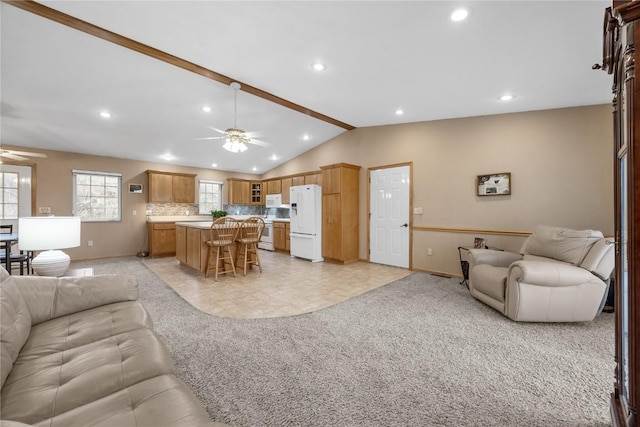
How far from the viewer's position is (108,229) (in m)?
6.25

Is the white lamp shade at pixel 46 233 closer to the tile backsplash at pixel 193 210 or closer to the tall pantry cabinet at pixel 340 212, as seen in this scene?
the tall pantry cabinet at pixel 340 212

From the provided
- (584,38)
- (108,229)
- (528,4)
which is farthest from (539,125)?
(108,229)

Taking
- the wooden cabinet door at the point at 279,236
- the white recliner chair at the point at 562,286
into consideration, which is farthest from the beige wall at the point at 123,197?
the white recliner chair at the point at 562,286

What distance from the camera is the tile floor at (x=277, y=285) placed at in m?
3.10

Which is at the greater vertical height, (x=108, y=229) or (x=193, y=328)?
(x=108, y=229)

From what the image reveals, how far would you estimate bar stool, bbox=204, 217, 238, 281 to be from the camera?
4.32 metres

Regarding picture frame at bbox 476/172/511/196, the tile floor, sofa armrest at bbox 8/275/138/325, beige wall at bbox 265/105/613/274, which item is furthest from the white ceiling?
the tile floor

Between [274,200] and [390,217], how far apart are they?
3.74 m

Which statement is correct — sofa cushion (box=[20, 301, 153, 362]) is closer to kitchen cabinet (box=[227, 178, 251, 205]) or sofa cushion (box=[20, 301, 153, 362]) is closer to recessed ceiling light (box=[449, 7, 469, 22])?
recessed ceiling light (box=[449, 7, 469, 22])

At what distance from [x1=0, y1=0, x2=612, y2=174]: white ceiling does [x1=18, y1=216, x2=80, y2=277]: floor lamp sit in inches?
76.7

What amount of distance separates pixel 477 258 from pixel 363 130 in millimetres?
3541

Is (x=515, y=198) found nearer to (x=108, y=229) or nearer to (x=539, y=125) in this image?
(x=539, y=125)

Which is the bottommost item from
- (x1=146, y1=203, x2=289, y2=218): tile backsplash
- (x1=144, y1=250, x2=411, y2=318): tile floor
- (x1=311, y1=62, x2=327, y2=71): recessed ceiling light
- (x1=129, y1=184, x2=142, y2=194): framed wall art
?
(x1=144, y1=250, x2=411, y2=318): tile floor

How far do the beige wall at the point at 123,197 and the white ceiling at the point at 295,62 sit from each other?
29.2 inches
